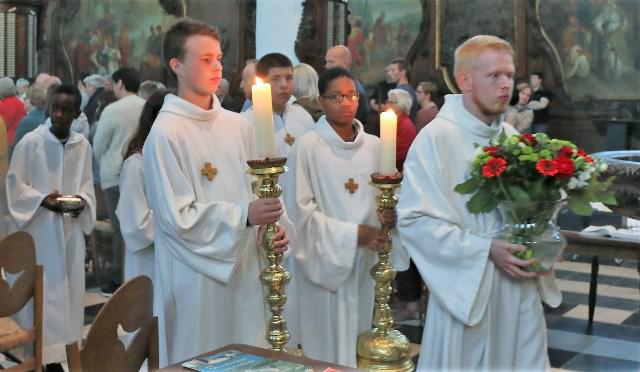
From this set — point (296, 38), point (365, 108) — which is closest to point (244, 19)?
point (296, 38)

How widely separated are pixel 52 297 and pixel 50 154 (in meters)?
0.88

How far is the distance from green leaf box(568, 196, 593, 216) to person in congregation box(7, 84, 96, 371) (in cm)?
328

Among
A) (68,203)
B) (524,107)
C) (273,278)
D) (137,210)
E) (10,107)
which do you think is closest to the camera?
(273,278)

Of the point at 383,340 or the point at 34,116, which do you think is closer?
the point at 383,340

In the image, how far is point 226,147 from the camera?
3666 mm

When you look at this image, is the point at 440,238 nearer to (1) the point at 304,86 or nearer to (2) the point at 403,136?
(2) the point at 403,136

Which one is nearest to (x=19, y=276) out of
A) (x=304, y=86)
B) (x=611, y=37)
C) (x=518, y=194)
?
(x=518, y=194)

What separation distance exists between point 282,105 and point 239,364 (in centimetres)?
317

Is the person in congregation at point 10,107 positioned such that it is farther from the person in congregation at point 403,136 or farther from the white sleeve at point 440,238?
the white sleeve at point 440,238

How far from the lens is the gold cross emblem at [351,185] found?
4258 mm

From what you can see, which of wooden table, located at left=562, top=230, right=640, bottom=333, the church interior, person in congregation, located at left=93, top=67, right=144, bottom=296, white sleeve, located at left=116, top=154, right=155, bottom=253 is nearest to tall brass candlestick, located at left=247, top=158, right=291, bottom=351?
the church interior

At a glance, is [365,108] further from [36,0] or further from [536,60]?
[36,0]

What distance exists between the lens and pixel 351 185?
168 inches

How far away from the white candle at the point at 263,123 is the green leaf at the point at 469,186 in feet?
2.16
